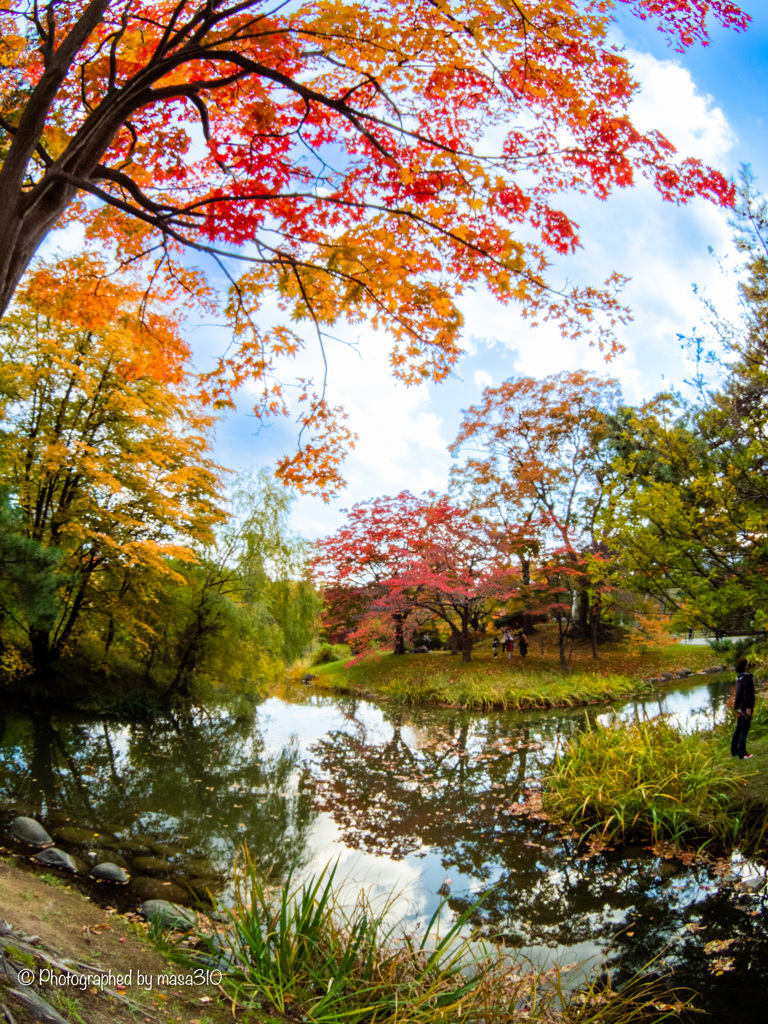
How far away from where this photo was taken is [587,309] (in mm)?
3789

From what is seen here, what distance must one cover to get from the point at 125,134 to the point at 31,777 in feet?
23.7

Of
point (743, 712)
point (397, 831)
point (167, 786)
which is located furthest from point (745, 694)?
point (167, 786)

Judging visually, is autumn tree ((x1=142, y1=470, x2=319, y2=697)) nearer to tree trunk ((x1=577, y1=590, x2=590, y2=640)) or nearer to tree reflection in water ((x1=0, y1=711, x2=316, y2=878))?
tree reflection in water ((x1=0, y1=711, x2=316, y2=878))

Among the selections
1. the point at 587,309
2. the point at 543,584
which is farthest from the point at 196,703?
the point at 587,309

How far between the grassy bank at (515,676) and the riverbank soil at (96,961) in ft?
34.3

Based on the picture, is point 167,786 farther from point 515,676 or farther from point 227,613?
point 515,676

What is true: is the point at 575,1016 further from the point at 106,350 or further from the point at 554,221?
the point at 106,350

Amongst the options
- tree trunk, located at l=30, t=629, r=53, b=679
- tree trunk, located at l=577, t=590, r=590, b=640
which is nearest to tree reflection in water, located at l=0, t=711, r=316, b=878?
tree trunk, located at l=30, t=629, r=53, b=679

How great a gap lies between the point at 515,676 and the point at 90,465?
11419 millimetres

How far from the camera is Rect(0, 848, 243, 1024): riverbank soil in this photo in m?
2.03

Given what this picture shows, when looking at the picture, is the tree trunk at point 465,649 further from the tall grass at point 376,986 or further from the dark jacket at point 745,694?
the tall grass at point 376,986

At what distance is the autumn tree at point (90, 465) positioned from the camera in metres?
9.54

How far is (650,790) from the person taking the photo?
527 cm

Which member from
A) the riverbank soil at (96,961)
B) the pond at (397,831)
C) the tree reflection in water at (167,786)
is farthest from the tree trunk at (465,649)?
the riverbank soil at (96,961)
